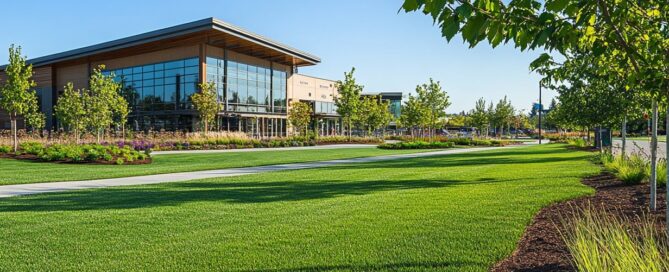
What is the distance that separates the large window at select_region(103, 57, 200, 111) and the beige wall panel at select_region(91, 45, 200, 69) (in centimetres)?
39

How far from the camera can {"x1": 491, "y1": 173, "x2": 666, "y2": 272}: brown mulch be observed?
451 cm

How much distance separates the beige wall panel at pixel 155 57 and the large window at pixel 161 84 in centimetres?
39

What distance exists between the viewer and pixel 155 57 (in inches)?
1764

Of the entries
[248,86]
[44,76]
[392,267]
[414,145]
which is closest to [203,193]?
[392,267]

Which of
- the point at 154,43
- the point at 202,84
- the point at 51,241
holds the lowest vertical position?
the point at 51,241

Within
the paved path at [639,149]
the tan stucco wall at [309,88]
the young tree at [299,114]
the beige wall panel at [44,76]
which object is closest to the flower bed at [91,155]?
the paved path at [639,149]

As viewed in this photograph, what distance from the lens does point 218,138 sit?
3316cm

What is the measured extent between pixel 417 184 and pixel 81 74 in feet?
165

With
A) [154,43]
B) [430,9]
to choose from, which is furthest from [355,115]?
[430,9]

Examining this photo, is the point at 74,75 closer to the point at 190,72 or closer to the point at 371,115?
the point at 190,72

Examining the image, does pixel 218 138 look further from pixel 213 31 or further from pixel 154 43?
pixel 154 43

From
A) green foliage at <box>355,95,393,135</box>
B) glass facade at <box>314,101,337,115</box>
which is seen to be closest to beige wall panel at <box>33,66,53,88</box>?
glass facade at <box>314,101,337,115</box>

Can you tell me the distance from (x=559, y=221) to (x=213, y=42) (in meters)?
39.2

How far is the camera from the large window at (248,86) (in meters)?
42.6
